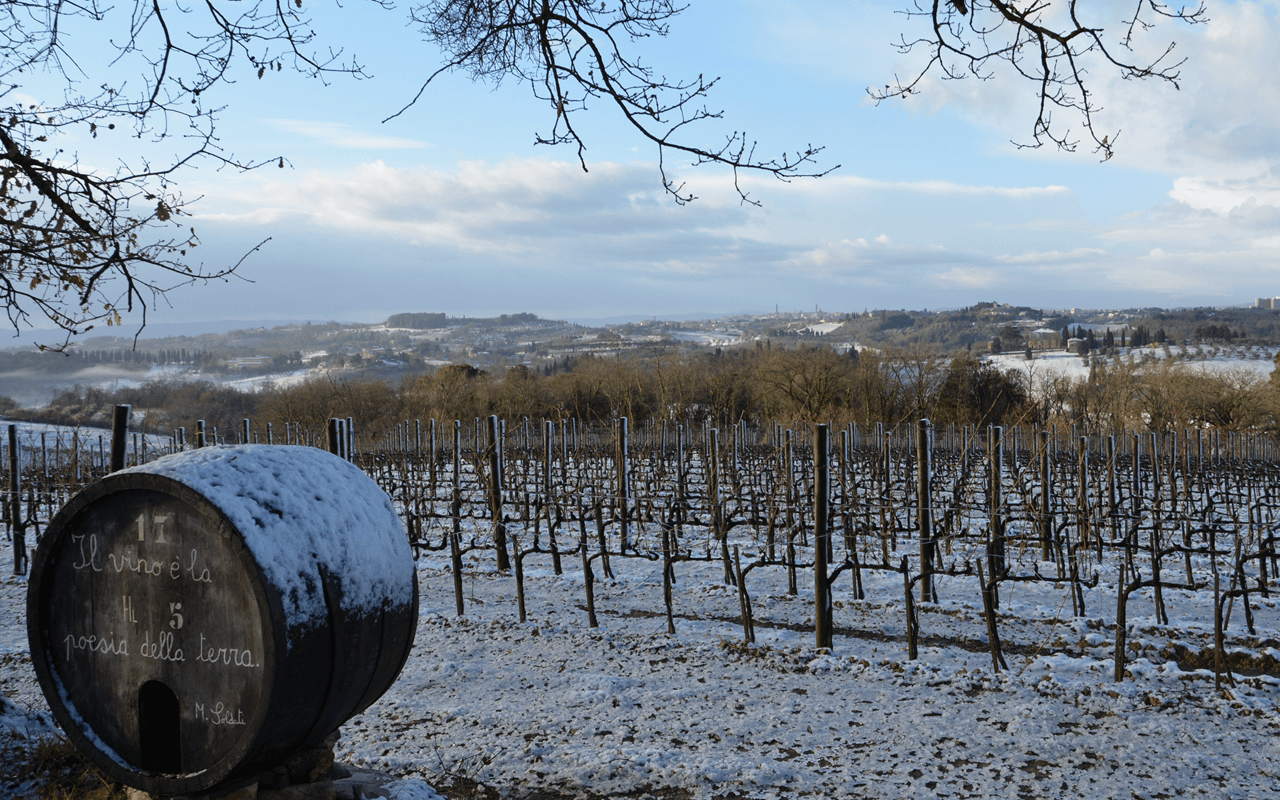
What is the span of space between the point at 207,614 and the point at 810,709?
339 cm

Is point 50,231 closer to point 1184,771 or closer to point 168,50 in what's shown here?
point 168,50

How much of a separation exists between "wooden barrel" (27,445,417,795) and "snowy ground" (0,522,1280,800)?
0.88m

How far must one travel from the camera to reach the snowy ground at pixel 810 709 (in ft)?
11.7

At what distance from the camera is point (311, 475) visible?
2.51m

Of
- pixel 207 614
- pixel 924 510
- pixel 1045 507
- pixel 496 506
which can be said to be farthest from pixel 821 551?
pixel 1045 507

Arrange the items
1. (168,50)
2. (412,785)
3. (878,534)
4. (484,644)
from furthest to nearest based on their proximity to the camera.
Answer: (878,534) → (484,644) → (168,50) → (412,785)

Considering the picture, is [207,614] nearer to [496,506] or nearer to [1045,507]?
[496,506]

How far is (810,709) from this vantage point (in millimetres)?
4434

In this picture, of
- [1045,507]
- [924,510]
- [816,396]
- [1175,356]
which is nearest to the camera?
[924,510]

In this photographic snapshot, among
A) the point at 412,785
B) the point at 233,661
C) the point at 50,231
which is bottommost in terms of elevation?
the point at 412,785

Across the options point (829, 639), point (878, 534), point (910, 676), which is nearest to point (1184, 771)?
point (910, 676)

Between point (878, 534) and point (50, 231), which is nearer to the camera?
point (50, 231)

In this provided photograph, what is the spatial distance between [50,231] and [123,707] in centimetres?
289

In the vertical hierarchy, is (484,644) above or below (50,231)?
below
